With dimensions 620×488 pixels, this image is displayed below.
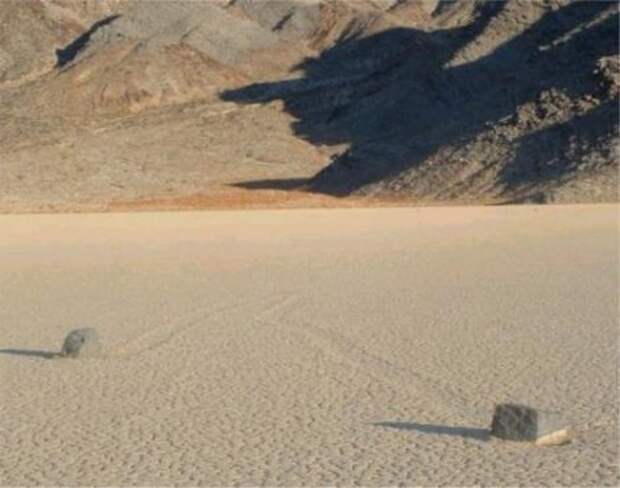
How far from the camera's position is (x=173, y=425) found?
7383 millimetres

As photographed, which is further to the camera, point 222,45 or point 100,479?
point 222,45

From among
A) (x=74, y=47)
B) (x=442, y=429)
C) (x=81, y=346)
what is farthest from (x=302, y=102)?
(x=442, y=429)

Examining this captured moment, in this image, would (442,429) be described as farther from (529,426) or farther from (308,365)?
(308,365)

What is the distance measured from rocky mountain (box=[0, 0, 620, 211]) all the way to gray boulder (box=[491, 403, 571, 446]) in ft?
94.5

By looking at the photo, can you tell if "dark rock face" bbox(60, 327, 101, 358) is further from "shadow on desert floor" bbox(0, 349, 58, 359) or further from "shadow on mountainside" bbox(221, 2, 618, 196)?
"shadow on mountainside" bbox(221, 2, 618, 196)

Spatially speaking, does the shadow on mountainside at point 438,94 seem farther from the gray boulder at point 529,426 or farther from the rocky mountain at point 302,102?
the gray boulder at point 529,426

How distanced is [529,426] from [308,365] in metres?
3.11

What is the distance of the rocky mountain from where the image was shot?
40594mm

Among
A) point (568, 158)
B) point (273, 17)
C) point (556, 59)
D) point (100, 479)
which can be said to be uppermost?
point (273, 17)

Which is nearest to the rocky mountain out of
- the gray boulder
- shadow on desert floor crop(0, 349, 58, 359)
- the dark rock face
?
shadow on desert floor crop(0, 349, 58, 359)

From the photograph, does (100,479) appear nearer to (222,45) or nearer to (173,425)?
(173,425)

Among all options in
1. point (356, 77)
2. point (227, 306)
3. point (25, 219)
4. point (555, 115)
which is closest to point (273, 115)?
point (356, 77)

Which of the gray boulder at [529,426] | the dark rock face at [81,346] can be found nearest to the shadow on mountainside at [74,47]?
the dark rock face at [81,346]

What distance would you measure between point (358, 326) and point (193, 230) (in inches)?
569
